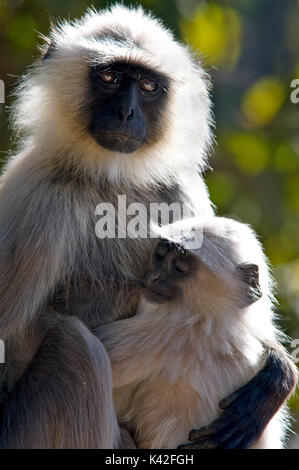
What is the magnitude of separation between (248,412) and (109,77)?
1.73 meters

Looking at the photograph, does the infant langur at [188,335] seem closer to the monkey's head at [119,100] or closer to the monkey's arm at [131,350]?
the monkey's arm at [131,350]

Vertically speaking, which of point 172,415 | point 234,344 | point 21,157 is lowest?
point 172,415

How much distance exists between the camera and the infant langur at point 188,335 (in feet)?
12.1

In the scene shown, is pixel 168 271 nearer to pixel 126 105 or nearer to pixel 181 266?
pixel 181 266

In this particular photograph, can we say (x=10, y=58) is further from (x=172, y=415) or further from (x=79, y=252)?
(x=172, y=415)

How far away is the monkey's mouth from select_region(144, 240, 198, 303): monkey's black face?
0.54 m

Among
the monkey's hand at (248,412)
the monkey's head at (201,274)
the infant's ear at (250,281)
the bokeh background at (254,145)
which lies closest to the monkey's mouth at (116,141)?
the monkey's head at (201,274)

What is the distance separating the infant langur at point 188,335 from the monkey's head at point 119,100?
57 centimetres

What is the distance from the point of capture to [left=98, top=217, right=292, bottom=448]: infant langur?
12.1ft

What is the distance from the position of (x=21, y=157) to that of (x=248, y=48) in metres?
5.40

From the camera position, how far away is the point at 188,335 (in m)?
3.72

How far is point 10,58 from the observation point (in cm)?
601
